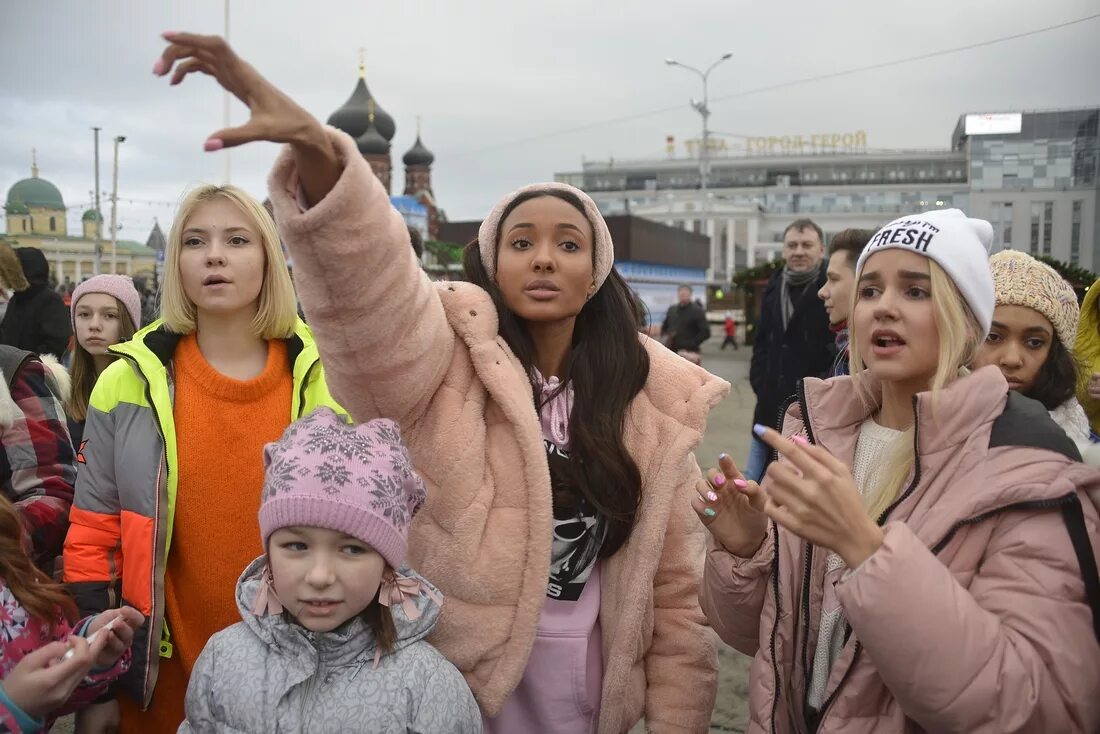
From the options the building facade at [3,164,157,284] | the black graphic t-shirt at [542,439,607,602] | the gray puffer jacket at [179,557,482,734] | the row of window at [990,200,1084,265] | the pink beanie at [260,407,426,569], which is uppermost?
the building facade at [3,164,157,284]

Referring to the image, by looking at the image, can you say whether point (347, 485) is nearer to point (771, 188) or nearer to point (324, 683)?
point (324, 683)

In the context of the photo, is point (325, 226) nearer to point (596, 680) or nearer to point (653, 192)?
point (596, 680)

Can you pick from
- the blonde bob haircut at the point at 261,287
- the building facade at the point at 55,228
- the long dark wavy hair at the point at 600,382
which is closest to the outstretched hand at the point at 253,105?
the long dark wavy hair at the point at 600,382

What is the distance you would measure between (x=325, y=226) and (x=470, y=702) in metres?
1.01

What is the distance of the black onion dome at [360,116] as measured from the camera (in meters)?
49.1

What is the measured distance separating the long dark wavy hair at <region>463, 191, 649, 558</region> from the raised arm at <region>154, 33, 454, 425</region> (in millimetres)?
382

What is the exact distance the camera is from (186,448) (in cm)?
206

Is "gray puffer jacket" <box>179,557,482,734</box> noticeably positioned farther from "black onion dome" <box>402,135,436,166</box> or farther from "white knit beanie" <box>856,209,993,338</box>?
"black onion dome" <box>402,135,436,166</box>

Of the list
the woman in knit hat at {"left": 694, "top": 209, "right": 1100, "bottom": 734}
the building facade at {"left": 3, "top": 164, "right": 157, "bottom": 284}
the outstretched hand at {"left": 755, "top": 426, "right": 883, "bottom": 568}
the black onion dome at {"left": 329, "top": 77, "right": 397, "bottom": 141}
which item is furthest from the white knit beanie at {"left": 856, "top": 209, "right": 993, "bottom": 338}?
the building facade at {"left": 3, "top": 164, "right": 157, "bottom": 284}

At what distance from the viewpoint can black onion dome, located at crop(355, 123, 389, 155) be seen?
158ft

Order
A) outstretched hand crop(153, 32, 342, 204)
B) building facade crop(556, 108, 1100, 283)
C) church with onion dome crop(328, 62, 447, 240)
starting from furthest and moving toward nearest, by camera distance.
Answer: building facade crop(556, 108, 1100, 283), church with onion dome crop(328, 62, 447, 240), outstretched hand crop(153, 32, 342, 204)

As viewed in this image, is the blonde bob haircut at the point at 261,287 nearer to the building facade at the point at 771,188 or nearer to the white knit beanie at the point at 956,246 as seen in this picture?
the white knit beanie at the point at 956,246

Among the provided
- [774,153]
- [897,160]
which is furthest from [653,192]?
[897,160]

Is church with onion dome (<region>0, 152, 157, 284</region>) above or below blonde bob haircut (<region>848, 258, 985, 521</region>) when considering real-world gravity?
above
